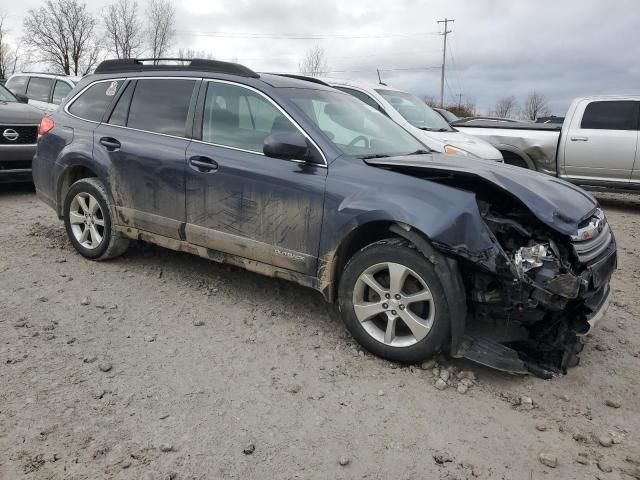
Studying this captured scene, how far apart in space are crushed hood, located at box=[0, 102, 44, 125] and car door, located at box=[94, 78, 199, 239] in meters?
3.79

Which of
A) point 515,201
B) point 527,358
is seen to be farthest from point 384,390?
point 515,201

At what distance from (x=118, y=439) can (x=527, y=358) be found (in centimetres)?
235

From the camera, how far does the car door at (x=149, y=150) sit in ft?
13.9

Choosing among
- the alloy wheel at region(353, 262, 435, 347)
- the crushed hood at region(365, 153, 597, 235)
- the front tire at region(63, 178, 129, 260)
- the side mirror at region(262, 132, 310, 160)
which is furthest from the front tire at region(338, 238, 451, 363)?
the front tire at region(63, 178, 129, 260)

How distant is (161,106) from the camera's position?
448cm

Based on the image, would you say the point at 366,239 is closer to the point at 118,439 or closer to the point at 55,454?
the point at 118,439

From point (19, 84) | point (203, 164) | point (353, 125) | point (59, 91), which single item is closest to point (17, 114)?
point (59, 91)

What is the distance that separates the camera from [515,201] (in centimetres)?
332

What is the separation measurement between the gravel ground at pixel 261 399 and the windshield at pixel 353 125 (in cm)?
129

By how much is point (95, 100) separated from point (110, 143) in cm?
64

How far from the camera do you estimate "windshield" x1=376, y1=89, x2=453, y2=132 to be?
8453 millimetres

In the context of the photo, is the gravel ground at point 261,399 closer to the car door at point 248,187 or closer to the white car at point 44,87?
the car door at point 248,187

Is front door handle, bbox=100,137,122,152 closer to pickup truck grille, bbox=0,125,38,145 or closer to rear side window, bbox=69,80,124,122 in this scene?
rear side window, bbox=69,80,124,122

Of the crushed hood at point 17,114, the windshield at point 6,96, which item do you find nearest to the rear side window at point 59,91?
the windshield at point 6,96
